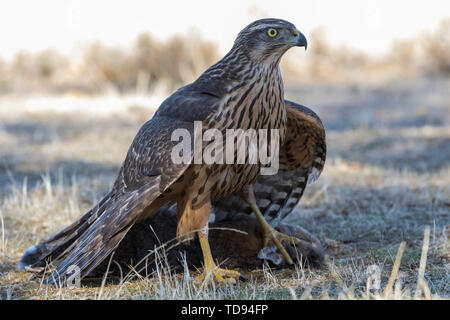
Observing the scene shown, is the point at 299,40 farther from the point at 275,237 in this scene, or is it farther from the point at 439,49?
the point at 439,49

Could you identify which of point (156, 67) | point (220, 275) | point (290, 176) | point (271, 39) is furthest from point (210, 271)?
point (156, 67)

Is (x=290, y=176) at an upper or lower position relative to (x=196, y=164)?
lower

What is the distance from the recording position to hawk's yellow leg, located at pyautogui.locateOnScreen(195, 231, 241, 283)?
167 inches

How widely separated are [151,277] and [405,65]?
721 inches

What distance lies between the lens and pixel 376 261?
4.59m

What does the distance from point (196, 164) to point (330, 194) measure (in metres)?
3.02

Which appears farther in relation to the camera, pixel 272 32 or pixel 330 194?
pixel 330 194

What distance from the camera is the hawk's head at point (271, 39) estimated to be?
14.5 feet

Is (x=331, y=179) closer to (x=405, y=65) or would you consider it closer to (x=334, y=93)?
(x=334, y=93)

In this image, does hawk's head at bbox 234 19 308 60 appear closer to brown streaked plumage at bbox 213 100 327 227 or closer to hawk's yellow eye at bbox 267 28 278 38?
hawk's yellow eye at bbox 267 28 278 38

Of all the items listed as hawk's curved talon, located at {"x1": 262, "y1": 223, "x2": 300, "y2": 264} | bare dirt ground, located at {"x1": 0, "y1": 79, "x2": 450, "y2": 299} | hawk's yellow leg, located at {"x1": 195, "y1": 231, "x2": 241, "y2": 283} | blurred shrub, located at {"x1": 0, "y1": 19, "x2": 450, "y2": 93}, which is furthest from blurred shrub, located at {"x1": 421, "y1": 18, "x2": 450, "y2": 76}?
hawk's yellow leg, located at {"x1": 195, "y1": 231, "x2": 241, "y2": 283}

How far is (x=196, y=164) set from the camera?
4.14 metres
